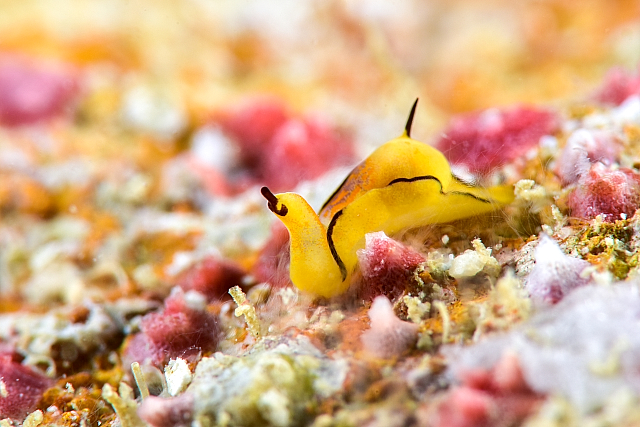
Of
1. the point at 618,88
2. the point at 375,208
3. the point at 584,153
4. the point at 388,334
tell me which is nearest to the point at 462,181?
the point at 375,208

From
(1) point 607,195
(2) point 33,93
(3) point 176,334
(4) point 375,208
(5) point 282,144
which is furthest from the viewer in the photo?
(2) point 33,93

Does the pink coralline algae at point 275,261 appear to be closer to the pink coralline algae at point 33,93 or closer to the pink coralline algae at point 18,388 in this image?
the pink coralline algae at point 18,388

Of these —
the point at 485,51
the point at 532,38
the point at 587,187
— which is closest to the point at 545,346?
the point at 587,187

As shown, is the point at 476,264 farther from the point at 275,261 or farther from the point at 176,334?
the point at 176,334

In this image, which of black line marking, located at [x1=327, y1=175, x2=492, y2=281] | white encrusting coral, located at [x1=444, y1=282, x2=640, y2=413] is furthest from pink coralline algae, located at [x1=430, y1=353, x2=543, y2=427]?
black line marking, located at [x1=327, y1=175, x2=492, y2=281]

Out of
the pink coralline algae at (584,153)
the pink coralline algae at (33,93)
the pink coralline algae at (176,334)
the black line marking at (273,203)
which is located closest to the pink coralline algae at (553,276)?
the pink coralline algae at (584,153)

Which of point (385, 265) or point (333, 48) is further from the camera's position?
point (333, 48)

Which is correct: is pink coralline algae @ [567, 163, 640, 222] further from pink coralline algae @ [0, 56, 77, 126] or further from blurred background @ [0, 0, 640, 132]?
pink coralline algae @ [0, 56, 77, 126]
